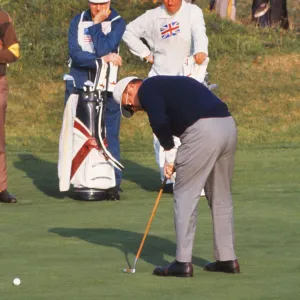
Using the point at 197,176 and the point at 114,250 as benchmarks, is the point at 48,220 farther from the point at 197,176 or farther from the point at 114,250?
the point at 197,176

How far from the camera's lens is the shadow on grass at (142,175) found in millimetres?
14500

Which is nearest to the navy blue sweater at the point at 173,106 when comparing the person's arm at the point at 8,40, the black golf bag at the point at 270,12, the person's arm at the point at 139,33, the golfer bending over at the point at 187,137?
the golfer bending over at the point at 187,137

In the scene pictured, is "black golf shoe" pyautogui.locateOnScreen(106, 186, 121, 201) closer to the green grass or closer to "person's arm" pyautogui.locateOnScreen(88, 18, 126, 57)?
the green grass

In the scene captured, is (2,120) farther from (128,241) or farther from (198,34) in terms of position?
(128,241)

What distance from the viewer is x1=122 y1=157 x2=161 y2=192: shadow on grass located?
1450 cm

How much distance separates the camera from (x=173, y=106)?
28.3 ft

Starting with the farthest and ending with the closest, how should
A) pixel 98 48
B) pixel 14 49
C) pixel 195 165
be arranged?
pixel 98 48
pixel 14 49
pixel 195 165

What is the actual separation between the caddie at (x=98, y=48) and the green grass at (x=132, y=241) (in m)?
0.76

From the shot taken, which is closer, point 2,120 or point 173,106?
point 173,106

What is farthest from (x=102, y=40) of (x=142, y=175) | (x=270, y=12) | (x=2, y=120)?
(x=270, y=12)

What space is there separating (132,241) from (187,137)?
204 centimetres

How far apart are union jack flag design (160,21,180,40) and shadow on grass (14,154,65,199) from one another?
203 centimetres

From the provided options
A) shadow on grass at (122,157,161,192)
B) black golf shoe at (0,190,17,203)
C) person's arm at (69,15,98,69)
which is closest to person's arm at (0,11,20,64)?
person's arm at (69,15,98,69)

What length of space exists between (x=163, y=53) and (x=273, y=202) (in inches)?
77.9
